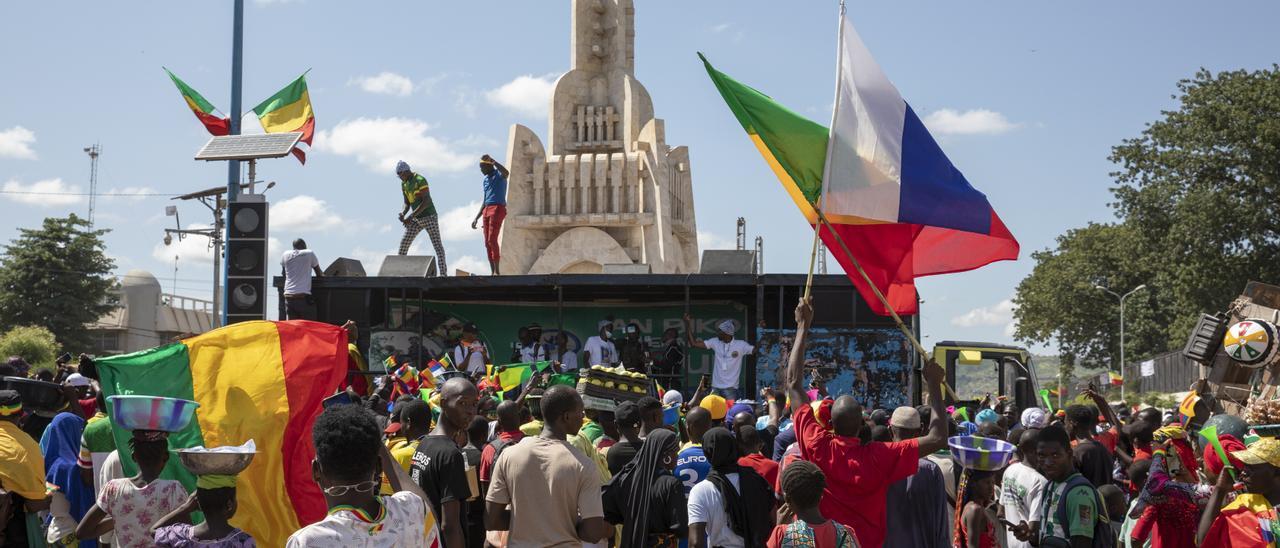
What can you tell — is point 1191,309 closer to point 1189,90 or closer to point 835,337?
point 1189,90

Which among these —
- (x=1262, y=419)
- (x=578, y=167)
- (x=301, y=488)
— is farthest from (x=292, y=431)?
(x=578, y=167)

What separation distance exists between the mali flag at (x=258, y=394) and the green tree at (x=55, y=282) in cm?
4935

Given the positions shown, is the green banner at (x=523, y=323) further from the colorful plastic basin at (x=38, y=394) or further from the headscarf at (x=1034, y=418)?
the colorful plastic basin at (x=38, y=394)

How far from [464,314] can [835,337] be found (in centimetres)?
571

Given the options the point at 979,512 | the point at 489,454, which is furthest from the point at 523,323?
the point at 979,512

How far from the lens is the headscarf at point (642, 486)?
6.05 metres

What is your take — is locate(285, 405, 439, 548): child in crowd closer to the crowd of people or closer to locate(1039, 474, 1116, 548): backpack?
the crowd of people

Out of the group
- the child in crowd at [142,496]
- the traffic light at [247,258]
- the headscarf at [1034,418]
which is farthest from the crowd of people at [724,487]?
the traffic light at [247,258]

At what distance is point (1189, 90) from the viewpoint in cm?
4469

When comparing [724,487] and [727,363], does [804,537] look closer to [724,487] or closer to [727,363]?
[724,487]

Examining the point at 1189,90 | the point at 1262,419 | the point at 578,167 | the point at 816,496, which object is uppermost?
the point at 1189,90

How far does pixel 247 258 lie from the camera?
575 inches

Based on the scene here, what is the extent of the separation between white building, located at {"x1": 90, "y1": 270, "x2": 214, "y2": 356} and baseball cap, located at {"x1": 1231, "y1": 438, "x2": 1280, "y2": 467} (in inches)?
2431

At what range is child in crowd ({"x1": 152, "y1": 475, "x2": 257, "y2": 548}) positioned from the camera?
13.8 ft
